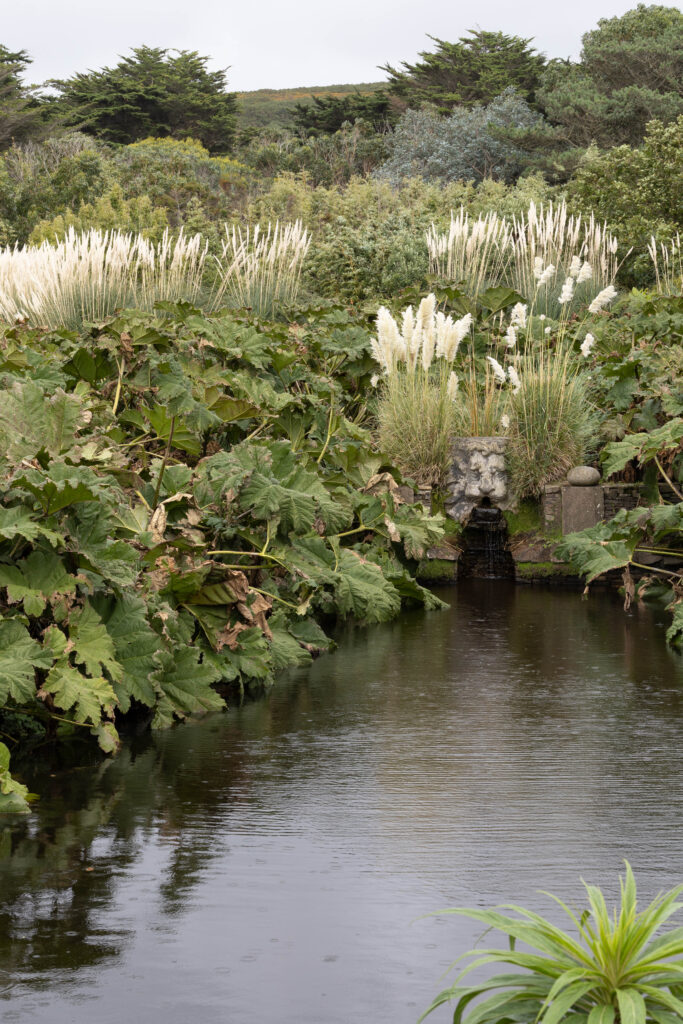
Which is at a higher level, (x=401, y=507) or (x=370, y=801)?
(x=401, y=507)

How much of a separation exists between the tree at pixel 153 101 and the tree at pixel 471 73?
695 cm

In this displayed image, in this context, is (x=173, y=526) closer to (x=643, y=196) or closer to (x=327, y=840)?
(x=327, y=840)

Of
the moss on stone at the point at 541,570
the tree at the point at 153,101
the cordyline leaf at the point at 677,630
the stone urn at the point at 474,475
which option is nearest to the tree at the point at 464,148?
the tree at the point at 153,101

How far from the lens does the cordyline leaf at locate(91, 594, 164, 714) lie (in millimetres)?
4934

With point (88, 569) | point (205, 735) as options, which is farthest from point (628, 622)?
point (88, 569)

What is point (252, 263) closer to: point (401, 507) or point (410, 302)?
point (410, 302)

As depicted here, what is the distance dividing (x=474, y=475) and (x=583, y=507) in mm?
914

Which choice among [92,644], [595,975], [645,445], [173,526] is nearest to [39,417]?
[173,526]

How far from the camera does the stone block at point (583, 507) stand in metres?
9.66

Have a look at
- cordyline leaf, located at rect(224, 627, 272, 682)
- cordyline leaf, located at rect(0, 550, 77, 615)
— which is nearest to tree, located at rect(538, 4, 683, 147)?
cordyline leaf, located at rect(224, 627, 272, 682)

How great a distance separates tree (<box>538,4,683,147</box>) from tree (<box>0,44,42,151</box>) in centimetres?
1640

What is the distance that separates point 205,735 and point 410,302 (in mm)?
9004

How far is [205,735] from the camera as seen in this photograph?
5.12 m

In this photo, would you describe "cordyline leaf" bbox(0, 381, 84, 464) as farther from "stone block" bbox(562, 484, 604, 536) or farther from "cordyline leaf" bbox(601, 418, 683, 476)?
"stone block" bbox(562, 484, 604, 536)
